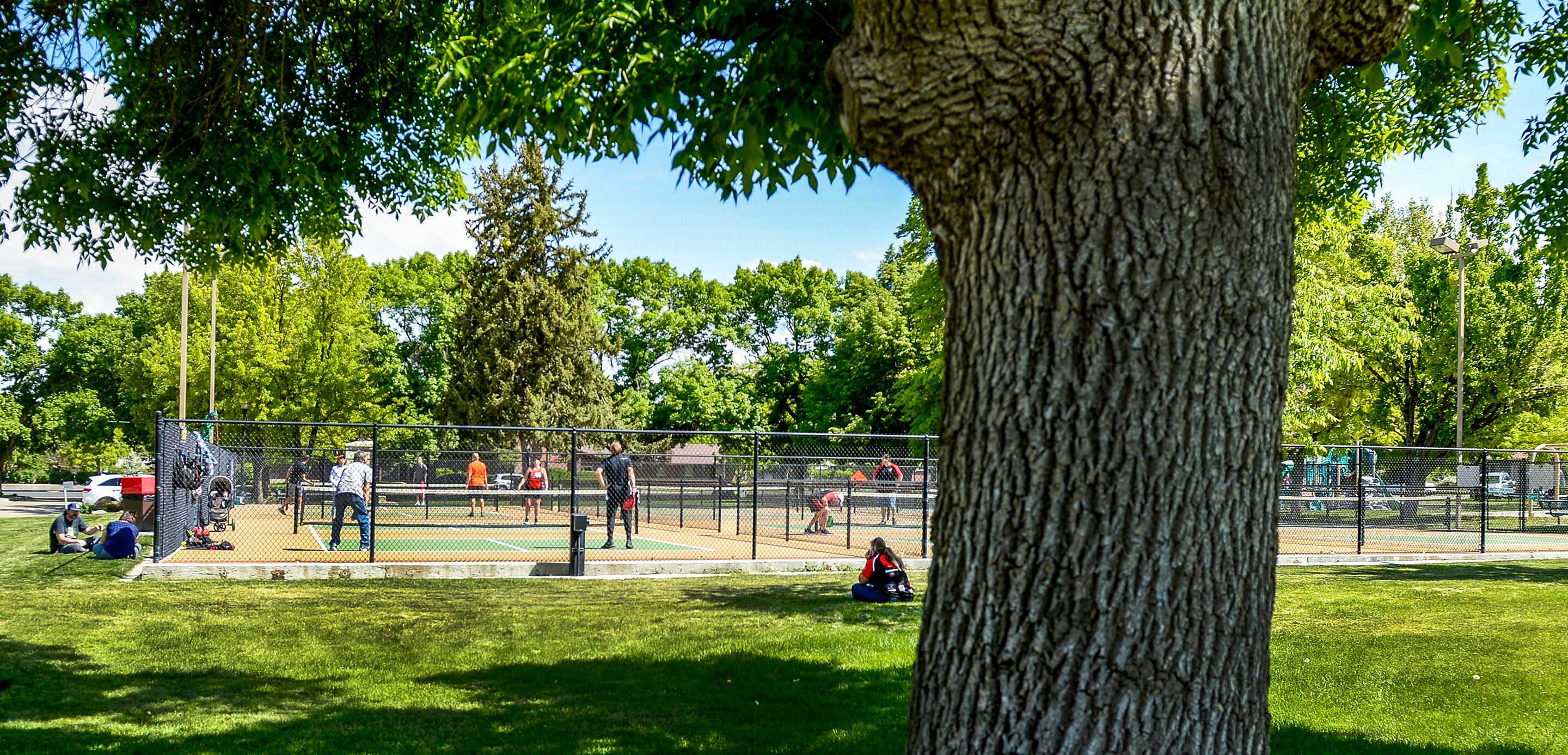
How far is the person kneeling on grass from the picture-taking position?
44.6ft

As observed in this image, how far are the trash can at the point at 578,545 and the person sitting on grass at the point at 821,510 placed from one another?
24.6 feet

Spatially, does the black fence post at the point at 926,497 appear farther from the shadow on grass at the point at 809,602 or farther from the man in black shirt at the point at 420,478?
the man in black shirt at the point at 420,478

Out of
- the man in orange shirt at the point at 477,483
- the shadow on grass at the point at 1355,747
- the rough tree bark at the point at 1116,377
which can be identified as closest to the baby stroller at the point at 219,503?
the man in orange shirt at the point at 477,483

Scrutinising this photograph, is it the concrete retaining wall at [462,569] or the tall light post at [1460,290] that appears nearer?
the concrete retaining wall at [462,569]

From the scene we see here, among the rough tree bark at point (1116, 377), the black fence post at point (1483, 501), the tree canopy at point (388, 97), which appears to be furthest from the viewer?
the black fence post at point (1483, 501)

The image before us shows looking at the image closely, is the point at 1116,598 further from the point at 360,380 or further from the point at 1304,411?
the point at 360,380

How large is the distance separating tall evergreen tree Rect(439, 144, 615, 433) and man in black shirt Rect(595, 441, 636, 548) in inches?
1006

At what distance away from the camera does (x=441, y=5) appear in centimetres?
913

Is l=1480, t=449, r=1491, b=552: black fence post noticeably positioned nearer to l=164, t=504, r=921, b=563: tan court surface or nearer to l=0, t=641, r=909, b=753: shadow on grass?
l=164, t=504, r=921, b=563: tan court surface

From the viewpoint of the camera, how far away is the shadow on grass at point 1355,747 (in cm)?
671

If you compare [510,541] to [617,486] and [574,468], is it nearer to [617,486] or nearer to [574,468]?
[617,486]

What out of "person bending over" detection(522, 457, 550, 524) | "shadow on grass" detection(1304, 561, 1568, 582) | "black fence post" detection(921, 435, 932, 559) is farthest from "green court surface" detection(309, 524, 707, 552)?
"shadow on grass" detection(1304, 561, 1568, 582)

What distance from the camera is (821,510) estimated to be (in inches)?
885

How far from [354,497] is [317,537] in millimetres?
3982
